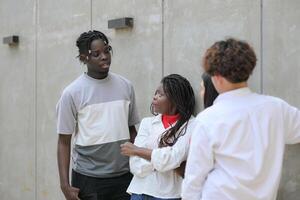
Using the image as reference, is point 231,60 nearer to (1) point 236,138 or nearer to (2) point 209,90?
(1) point 236,138

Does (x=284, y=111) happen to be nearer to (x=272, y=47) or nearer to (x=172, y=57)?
(x=272, y=47)

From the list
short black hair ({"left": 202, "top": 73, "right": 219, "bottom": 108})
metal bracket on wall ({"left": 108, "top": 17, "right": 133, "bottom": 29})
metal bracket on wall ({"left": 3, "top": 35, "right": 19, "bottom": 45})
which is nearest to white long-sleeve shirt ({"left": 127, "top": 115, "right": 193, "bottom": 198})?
short black hair ({"left": 202, "top": 73, "right": 219, "bottom": 108})

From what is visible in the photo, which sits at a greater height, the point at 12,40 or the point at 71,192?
the point at 12,40

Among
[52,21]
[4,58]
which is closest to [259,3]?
[52,21]

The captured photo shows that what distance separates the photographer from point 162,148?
3.61m

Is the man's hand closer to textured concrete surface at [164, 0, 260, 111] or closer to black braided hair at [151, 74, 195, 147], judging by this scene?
black braided hair at [151, 74, 195, 147]

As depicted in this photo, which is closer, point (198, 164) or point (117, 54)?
point (198, 164)

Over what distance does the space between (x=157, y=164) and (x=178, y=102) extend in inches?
20.2

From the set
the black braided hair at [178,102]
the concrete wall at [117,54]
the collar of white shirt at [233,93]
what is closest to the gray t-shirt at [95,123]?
the black braided hair at [178,102]

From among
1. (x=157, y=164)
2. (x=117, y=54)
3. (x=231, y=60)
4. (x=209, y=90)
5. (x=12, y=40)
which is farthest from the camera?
(x=12, y=40)

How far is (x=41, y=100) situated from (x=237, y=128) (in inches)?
152

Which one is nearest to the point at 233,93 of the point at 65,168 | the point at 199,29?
the point at 199,29

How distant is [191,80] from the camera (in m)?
4.46

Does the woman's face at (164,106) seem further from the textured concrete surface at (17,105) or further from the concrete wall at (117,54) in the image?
the textured concrete surface at (17,105)
